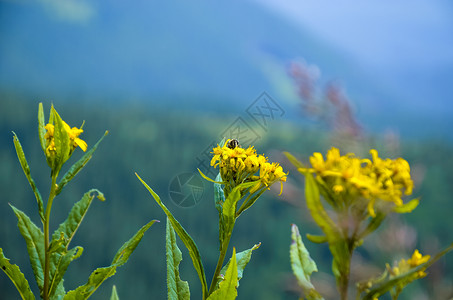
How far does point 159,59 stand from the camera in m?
2.60

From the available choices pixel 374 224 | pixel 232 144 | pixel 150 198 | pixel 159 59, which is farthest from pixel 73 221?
pixel 159 59

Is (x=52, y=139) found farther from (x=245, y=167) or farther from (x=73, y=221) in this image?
(x=245, y=167)

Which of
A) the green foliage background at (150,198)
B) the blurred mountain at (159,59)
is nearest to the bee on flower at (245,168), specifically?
the green foliage background at (150,198)

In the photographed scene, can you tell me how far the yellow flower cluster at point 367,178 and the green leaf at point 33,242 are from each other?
311mm

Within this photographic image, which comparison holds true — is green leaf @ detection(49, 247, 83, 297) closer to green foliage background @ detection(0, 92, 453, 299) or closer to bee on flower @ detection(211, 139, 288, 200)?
bee on flower @ detection(211, 139, 288, 200)

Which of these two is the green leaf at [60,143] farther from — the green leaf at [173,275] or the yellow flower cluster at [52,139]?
the green leaf at [173,275]

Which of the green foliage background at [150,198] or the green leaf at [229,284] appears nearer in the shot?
the green leaf at [229,284]

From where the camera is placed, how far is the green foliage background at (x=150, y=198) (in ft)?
6.77

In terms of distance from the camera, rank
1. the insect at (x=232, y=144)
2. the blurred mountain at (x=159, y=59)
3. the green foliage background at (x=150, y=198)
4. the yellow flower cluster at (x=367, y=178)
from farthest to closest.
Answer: the blurred mountain at (x=159, y=59), the green foliage background at (x=150, y=198), the insect at (x=232, y=144), the yellow flower cluster at (x=367, y=178)

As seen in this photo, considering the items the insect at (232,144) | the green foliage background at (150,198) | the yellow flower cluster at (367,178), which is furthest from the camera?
the green foliage background at (150,198)

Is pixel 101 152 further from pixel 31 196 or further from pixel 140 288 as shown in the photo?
pixel 140 288

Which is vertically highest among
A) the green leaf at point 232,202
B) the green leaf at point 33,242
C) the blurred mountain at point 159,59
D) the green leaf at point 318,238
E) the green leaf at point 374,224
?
the blurred mountain at point 159,59

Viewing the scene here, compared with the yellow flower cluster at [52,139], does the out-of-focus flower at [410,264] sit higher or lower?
higher

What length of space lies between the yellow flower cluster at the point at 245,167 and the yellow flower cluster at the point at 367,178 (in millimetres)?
69
